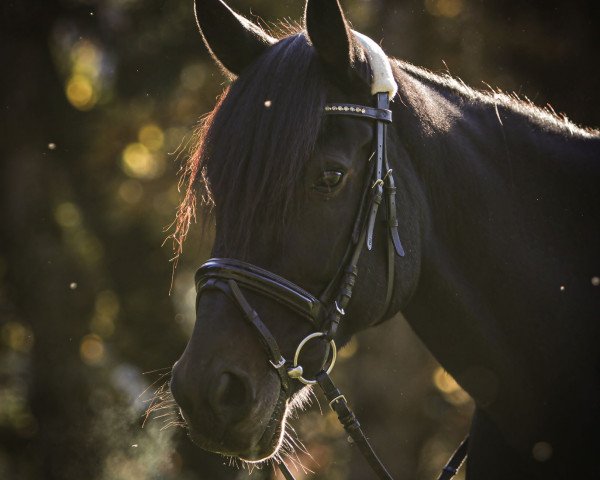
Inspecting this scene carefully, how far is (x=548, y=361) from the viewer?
257cm

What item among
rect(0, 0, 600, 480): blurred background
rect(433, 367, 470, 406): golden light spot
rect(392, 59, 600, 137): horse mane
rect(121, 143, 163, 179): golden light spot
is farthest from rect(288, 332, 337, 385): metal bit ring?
rect(433, 367, 470, 406): golden light spot

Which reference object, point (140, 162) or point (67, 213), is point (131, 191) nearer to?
point (140, 162)

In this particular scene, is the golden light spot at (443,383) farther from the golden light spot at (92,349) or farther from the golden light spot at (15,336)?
the golden light spot at (15,336)

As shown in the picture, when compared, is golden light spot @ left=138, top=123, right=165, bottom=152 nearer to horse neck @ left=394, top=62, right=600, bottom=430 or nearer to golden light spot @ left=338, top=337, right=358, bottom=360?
golden light spot @ left=338, top=337, right=358, bottom=360

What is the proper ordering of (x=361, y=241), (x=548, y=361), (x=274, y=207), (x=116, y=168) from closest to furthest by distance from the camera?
(x=274, y=207) < (x=361, y=241) < (x=548, y=361) < (x=116, y=168)

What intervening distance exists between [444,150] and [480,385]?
3.42ft

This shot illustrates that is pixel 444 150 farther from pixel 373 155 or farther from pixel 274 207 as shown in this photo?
pixel 274 207

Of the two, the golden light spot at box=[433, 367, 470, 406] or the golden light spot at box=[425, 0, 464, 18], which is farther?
the golden light spot at box=[433, 367, 470, 406]

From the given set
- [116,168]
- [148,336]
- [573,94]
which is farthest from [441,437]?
[116,168]

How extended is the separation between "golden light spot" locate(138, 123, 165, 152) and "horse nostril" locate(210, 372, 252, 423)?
912 centimetres

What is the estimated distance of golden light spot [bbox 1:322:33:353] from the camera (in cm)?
1150

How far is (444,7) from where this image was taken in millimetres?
10359

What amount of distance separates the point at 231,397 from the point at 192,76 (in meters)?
9.23

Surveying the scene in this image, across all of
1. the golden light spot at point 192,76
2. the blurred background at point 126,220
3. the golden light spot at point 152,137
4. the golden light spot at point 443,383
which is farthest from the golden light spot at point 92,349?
the golden light spot at point 443,383
